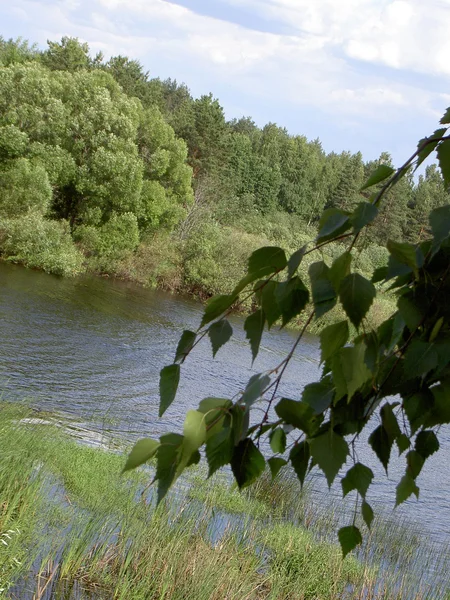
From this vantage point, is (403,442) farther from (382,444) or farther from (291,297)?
(291,297)

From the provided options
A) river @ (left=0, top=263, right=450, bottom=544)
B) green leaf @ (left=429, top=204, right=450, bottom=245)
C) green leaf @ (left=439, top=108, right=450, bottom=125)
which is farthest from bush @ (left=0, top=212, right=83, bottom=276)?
green leaf @ (left=429, top=204, right=450, bottom=245)

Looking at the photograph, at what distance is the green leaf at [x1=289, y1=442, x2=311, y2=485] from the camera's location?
39.1 inches

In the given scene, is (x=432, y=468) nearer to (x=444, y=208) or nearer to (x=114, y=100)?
(x=444, y=208)

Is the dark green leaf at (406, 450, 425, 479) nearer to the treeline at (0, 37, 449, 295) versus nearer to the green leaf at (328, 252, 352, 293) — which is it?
the green leaf at (328, 252, 352, 293)

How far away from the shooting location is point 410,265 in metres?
0.85

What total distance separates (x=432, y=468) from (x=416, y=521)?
411 cm

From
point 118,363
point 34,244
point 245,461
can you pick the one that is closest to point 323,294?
point 245,461

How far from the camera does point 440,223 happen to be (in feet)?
3.00

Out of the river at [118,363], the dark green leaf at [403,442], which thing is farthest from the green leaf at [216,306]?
the river at [118,363]

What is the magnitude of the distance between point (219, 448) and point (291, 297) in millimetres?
218

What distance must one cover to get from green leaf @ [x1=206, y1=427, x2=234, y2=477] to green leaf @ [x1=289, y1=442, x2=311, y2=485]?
163 mm

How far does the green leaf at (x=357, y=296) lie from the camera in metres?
0.79

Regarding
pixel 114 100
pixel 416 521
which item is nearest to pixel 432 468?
pixel 416 521

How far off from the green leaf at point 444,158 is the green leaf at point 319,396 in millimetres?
362
